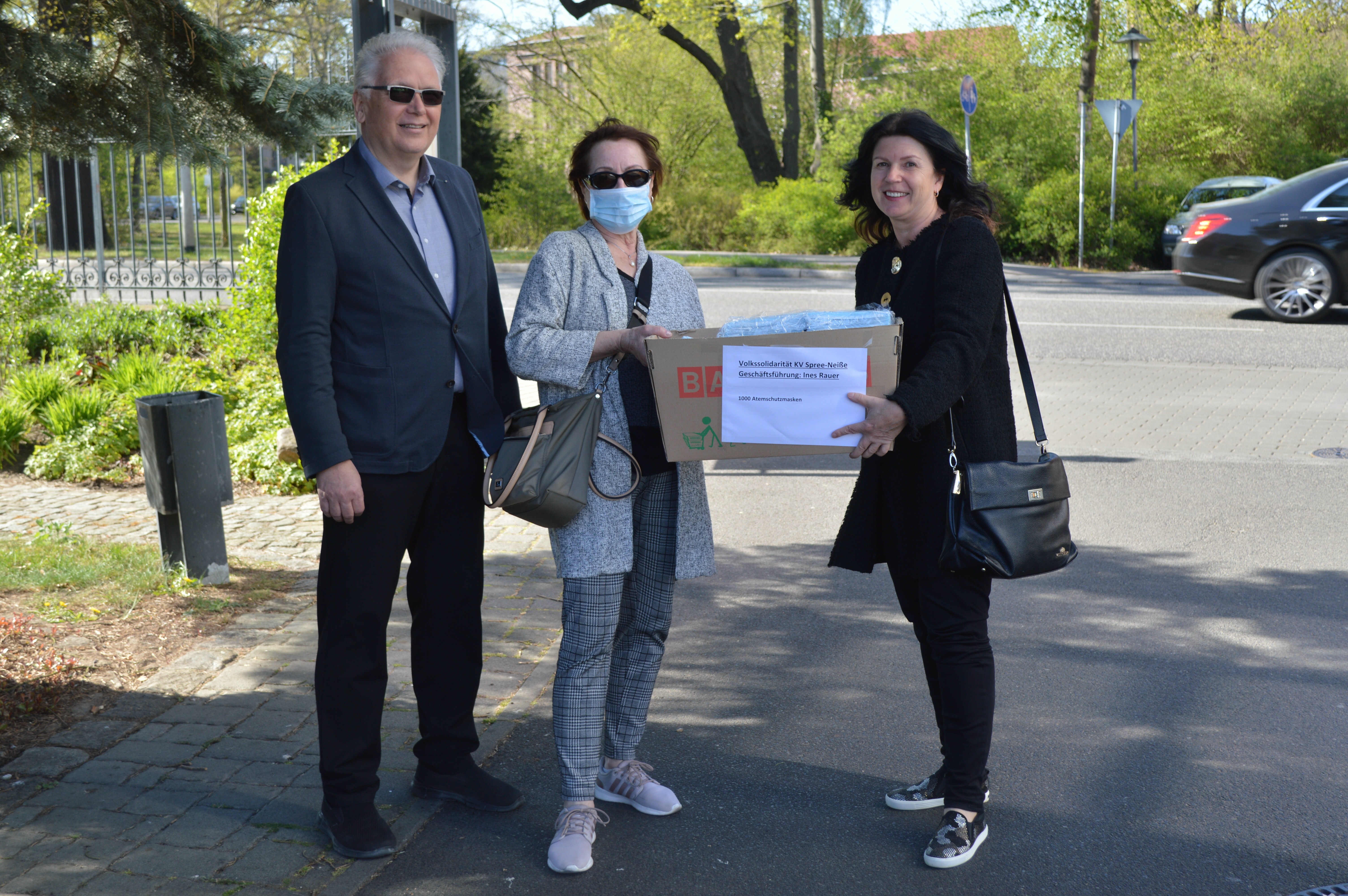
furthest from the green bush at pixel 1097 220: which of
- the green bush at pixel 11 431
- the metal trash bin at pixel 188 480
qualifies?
the metal trash bin at pixel 188 480

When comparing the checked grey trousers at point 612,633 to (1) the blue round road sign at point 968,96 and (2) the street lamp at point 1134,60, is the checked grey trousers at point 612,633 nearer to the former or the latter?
(1) the blue round road sign at point 968,96

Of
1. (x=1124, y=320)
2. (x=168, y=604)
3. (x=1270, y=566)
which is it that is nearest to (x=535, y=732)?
(x=168, y=604)

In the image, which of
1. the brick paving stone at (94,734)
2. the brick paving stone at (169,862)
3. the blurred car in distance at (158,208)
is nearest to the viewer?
the brick paving stone at (169,862)

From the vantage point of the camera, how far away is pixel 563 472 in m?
2.99

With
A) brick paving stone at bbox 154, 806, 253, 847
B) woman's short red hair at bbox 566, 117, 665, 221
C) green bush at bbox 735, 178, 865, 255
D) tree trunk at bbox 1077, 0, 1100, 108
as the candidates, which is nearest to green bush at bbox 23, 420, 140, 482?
brick paving stone at bbox 154, 806, 253, 847

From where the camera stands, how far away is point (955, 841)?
123 inches

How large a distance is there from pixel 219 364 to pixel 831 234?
1754 centimetres

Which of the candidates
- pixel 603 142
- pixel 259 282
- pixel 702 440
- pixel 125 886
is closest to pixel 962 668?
pixel 702 440

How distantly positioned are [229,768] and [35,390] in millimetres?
6048

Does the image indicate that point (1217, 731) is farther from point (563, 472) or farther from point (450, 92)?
point (450, 92)

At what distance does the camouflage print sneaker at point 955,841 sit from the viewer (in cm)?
309

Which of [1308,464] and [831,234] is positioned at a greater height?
[831,234]

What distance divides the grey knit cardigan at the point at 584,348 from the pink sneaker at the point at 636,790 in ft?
2.17

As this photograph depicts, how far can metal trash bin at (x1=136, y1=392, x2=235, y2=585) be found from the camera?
527 cm
